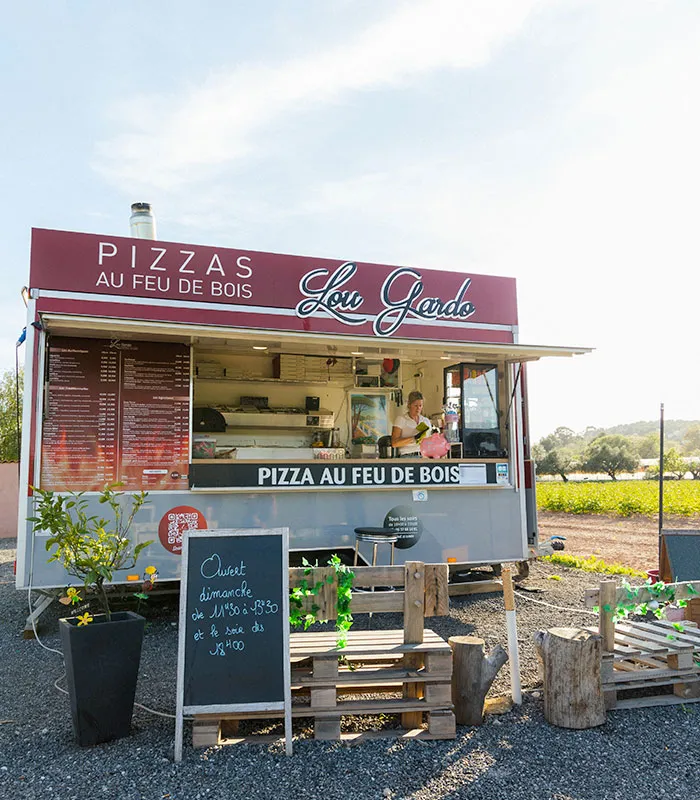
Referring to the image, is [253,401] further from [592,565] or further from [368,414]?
[592,565]

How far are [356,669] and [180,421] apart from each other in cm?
318

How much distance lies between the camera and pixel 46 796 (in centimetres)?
302

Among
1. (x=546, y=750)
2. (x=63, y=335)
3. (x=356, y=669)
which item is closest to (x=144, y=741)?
(x=356, y=669)

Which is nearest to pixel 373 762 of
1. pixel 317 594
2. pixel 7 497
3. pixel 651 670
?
pixel 317 594

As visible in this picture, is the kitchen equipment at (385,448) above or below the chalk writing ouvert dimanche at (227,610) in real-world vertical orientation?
above

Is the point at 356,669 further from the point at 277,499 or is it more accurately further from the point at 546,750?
the point at 277,499

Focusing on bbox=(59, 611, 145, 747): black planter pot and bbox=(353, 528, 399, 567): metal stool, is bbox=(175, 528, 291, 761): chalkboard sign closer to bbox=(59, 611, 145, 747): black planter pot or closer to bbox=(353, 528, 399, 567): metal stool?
bbox=(59, 611, 145, 747): black planter pot

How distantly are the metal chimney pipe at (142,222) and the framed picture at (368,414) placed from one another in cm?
366

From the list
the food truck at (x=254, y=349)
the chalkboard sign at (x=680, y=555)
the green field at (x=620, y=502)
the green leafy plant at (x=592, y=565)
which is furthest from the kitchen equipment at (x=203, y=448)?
the green field at (x=620, y=502)

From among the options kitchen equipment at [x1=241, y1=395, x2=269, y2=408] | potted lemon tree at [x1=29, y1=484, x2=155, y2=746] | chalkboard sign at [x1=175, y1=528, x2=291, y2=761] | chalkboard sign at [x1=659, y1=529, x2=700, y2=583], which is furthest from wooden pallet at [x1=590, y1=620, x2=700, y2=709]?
Answer: kitchen equipment at [x1=241, y1=395, x2=269, y2=408]

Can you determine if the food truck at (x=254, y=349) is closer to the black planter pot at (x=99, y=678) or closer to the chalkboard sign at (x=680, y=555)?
the chalkboard sign at (x=680, y=555)

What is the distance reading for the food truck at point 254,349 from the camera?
601 cm

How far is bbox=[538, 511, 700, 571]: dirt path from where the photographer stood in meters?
10.2

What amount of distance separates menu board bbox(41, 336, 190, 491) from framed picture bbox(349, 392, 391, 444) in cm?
341
